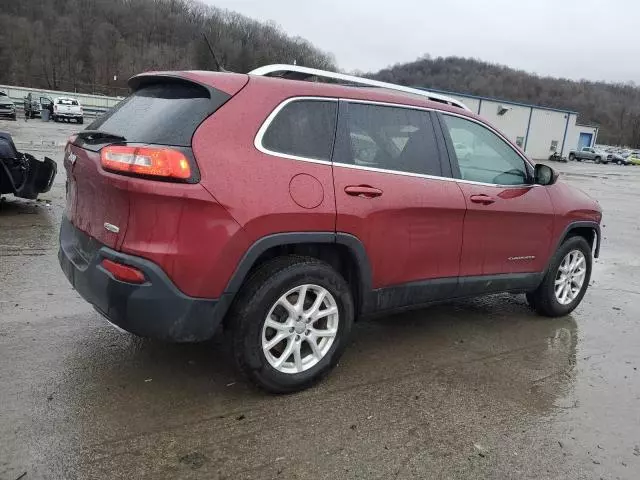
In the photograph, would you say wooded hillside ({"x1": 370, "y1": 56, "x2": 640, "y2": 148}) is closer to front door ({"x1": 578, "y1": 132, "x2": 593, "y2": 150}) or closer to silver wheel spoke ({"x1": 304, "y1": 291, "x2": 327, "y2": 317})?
front door ({"x1": 578, "y1": 132, "x2": 593, "y2": 150})

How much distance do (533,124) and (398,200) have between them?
195 ft

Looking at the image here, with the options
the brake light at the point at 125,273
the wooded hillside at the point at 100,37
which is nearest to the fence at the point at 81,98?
the wooded hillside at the point at 100,37

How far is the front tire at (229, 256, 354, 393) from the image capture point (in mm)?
3102

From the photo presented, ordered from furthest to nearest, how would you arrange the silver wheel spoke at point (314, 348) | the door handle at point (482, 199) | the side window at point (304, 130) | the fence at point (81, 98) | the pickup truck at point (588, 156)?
the pickup truck at point (588, 156)
the fence at point (81, 98)
the door handle at point (482, 199)
the silver wheel spoke at point (314, 348)
the side window at point (304, 130)

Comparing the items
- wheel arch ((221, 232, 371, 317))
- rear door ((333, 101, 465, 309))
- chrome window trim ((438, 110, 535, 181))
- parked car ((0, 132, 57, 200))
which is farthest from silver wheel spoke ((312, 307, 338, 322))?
parked car ((0, 132, 57, 200))

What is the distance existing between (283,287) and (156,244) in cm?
74

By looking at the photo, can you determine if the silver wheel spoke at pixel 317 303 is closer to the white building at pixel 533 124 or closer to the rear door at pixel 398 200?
the rear door at pixel 398 200

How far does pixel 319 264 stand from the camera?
10.9 ft

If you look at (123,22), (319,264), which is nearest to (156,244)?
(319,264)

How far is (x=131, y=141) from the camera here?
2990 mm

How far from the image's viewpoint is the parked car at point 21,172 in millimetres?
7406

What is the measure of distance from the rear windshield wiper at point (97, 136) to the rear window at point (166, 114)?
3 centimetres

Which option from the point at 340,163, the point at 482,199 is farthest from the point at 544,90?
the point at 340,163

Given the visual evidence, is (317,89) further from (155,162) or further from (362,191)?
(155,162)
